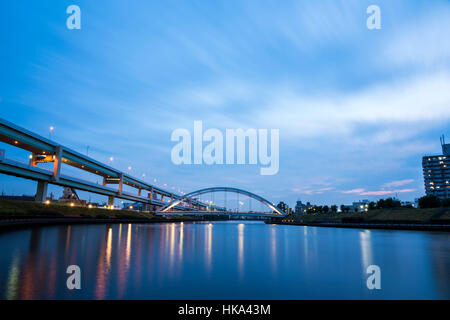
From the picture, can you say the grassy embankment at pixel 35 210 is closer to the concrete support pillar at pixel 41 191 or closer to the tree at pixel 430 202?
the concrete support pillar at pixel 41 191

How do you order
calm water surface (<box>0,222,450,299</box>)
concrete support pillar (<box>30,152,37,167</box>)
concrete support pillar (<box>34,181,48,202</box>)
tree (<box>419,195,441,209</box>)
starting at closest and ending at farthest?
1. calm water surface (<box>0,222,450,299</box>)
2. concrete support pillar (<box>34,181,48,202</box>)
3. concrete support pillar (<box>30,152,37,167</box>)
4. tree (<box>419,195,441,209</box>)

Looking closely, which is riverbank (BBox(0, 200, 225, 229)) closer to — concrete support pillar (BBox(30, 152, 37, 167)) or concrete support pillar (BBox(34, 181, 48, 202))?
concrete support pillar (BBox(34, 181, 48, 202))

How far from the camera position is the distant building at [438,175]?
5723 inches

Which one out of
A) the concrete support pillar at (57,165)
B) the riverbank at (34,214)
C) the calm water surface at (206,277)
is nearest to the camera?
the calm water surface at (206,277)

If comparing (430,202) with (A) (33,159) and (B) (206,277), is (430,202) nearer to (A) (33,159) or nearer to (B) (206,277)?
(B) (206,277)

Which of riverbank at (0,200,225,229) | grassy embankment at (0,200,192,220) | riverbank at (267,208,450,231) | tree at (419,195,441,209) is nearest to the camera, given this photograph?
riverbank at (0,200,225,229)

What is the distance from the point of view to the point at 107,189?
75.5m

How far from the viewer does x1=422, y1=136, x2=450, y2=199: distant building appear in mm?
145375

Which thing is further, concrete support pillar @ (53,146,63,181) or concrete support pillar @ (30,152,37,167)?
concrete support pillar @ (30,152,37,167)

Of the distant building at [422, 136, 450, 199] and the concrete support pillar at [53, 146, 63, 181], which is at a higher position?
the distant building at [422, 136, 450, 199]

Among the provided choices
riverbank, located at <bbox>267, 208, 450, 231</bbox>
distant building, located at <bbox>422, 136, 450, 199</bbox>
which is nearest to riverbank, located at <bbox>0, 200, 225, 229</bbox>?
riverbank, located at <bbox>267, 208, 450, 231</bbox>

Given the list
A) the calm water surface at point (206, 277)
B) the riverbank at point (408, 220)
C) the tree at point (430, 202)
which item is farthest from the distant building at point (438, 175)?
the calm water surface at point (206, 277)

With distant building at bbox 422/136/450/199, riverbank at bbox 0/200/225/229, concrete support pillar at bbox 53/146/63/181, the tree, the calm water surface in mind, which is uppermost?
distant building at bbox 422/136/450/199
